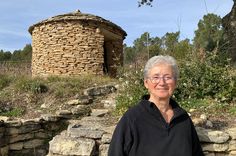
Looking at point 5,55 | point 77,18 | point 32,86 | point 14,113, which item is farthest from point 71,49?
point 5,55

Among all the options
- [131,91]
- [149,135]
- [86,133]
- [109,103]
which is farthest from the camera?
[109,103]

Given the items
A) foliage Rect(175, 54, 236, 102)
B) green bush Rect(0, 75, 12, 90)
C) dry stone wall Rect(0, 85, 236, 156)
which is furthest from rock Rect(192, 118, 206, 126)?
green bush Rect(0, 75, 12, 90)

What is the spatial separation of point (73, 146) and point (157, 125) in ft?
5.54

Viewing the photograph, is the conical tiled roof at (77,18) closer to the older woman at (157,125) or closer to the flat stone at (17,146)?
the flat stone at (17,146)

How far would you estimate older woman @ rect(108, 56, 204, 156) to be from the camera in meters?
2.91

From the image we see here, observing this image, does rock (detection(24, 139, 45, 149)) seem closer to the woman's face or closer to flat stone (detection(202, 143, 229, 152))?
flat stone (detection(202, 143, 229, 152))

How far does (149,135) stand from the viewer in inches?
116

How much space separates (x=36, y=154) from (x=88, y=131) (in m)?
3.48

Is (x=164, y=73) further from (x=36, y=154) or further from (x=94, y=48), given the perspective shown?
(x=94, y=48)

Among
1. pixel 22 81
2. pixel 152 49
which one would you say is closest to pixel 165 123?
pixel 152 49

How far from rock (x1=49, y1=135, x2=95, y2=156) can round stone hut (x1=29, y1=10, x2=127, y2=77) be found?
952cm

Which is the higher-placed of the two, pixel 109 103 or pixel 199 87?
pixel 199 87

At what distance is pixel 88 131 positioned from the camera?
462 cm

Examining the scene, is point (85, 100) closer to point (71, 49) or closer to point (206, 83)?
point (206, 83)
